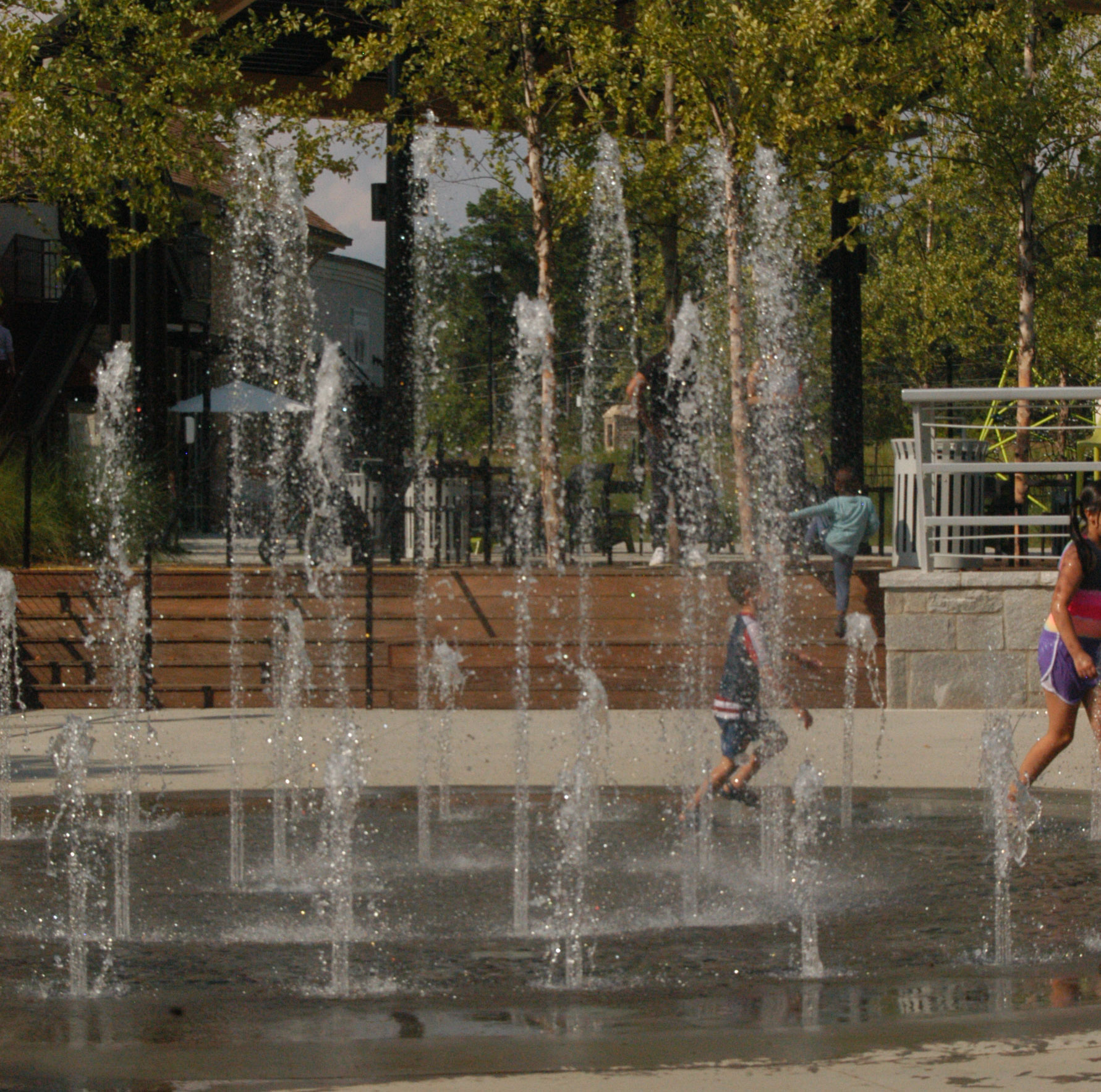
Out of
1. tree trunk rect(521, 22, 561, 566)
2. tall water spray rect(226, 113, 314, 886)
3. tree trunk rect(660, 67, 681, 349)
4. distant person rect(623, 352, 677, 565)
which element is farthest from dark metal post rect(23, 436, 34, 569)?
tree trunk rect(660, 67, 681, 349)

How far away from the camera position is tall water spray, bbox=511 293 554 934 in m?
7.04

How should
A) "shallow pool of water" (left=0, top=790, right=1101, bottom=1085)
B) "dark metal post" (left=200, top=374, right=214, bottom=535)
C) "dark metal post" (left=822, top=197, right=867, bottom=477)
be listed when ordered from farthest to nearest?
"dark metal post" (left=200, top=374, right=214, bottom=535) < "dark metal post" (left=822, top=197, right=867, bottom=477) < "shallow pool of water" (left=0, top=790, right=1101, bottom=1085)

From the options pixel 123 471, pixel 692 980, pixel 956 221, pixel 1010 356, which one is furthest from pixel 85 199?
pixel 956 221

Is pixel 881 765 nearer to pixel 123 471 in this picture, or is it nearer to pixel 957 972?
pixel 957 972

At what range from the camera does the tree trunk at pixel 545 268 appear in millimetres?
15078

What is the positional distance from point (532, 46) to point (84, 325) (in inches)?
349

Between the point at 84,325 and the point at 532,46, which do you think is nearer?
the point at 532,46

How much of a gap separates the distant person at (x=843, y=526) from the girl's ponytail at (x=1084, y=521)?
4.45 meters

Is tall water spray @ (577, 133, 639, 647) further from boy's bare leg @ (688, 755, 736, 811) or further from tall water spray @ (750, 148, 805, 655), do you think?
boy's bare leg @ (688, 755, 736, 811)

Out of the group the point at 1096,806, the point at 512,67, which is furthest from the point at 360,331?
the point at 1096,806

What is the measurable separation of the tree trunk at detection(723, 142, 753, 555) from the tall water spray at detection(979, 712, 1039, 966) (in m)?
7.48

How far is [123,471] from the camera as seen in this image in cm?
1507

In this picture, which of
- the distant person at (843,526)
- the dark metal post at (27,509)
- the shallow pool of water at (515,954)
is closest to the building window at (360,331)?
the dark metal post at (27,509)

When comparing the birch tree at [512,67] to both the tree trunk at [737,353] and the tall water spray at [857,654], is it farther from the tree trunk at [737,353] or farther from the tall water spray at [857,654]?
the tall water spray at [857,654]
